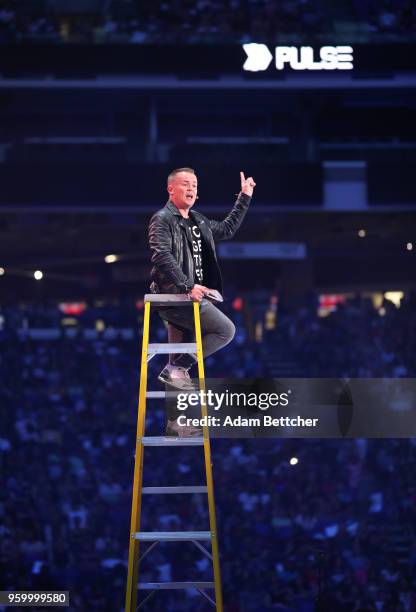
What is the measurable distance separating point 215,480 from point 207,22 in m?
12.9

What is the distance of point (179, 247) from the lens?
29.2 feet

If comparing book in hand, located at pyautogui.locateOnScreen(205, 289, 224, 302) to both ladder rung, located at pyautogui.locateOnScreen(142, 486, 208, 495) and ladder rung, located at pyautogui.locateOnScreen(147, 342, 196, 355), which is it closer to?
ladder rung, located at pyautogui.locateOnScreen(147, 342, 196, 355)

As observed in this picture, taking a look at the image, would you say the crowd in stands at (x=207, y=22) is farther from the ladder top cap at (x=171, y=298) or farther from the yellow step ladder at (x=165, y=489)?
the yellow step ladder at (x=165, y=489)

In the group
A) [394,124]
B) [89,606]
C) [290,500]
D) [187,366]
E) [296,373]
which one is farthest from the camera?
[394,124]

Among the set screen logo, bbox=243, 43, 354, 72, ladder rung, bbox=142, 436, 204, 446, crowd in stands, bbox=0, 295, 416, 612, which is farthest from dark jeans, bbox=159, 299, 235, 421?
screen logo, bbox=243, 43, 354, 72

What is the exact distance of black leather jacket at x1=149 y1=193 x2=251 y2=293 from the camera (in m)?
8.64

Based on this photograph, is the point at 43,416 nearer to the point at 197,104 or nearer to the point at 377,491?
the point at 377,491

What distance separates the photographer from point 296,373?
2394 cm

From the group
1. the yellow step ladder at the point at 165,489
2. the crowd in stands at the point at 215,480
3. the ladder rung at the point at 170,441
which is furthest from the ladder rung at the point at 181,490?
the crowd in stands at the point at 215,480

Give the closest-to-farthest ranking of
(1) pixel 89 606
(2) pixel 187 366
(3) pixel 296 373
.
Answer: (2) pixel 187 366, (1) pixel 89 606, (3) pixel 296 373

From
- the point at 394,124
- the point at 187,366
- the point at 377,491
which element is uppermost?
the point at 394,124

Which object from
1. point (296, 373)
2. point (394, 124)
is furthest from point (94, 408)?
point (394, 124)

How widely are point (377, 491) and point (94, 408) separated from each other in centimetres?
645

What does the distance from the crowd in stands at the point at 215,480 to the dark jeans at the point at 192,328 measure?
4.02m
